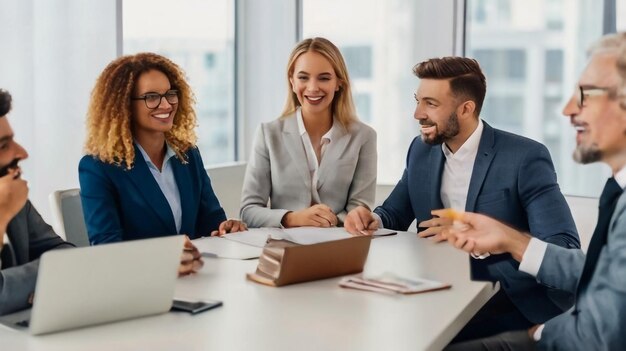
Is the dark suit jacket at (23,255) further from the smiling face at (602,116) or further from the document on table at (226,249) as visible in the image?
the smiling face at (602,116)

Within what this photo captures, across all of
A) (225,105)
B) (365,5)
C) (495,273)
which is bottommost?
(495,273)

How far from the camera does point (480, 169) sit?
343 centimetres

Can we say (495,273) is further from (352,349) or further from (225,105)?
(225,105)

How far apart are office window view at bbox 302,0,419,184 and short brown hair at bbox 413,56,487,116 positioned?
79.4 inches

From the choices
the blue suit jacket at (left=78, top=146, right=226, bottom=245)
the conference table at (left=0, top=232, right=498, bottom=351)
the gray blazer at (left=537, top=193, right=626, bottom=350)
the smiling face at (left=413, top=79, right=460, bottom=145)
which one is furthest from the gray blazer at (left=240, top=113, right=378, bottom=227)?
the gray blazer at (left=537, top=193, right=626, bottom=350)

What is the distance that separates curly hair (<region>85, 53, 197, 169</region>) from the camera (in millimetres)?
3287

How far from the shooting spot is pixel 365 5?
5.95 metres

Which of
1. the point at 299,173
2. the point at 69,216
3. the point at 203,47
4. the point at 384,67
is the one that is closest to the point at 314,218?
the point at 299,173

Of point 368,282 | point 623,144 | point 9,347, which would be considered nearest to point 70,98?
point 368,282

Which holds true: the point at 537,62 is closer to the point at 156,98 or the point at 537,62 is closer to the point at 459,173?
the point at 459,173

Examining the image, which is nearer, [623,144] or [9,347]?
[9,347]

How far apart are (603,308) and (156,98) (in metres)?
1.92

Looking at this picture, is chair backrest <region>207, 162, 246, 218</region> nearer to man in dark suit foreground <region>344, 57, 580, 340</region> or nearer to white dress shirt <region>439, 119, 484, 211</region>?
man in dark suit foreground <region>344, 57, 580, 340</region>

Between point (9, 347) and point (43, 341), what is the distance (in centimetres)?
7
